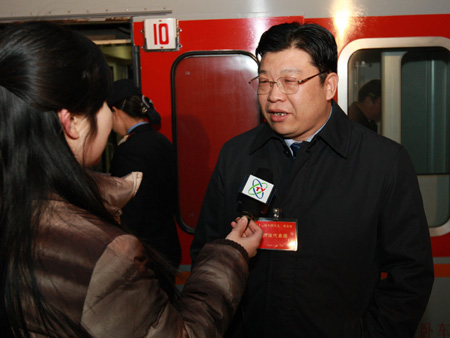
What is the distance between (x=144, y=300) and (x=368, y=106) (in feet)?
7.06

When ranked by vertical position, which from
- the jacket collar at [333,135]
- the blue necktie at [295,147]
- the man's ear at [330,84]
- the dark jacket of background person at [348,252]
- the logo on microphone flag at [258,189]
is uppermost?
the man's ear at [330,84]

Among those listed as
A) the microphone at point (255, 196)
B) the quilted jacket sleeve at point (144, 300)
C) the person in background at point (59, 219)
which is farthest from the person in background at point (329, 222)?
the person in background at point (59, 219)

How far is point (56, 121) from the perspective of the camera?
98 cm

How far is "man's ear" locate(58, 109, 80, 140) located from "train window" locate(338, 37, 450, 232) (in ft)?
6.33

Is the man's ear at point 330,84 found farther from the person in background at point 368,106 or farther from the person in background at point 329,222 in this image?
the person in background at point 368,106

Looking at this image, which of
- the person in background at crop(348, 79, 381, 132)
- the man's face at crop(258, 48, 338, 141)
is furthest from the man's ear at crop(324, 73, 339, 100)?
the person in background at crop(348, 79, 381, 132)

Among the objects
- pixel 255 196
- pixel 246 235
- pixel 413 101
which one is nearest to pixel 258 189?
pixel 255 196

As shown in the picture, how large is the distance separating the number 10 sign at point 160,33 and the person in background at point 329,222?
3.34 ft

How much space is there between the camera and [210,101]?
267cm

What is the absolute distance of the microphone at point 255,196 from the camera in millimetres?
1544

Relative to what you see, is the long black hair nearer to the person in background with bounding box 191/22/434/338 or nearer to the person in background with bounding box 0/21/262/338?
the person in background with bounding box 0/21/262/338

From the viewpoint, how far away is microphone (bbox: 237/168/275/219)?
1544 mm

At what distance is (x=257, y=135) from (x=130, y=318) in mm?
1133

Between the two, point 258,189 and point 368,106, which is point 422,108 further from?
point 258,189
